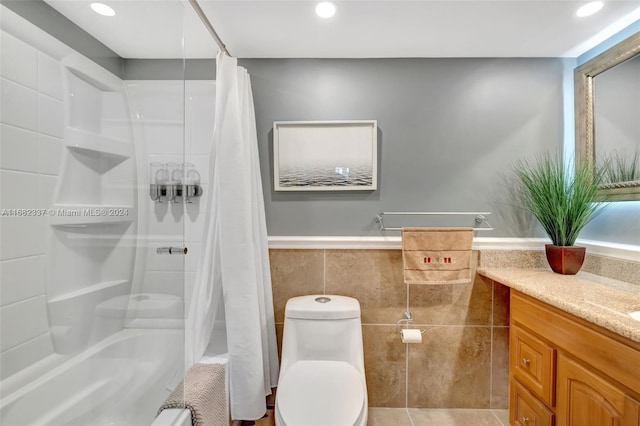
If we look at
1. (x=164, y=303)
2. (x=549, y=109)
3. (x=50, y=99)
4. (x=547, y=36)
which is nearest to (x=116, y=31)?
(x=50, y=99)

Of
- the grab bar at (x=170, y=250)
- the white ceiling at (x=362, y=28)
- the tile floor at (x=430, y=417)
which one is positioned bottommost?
the tile floor at (x=430, y=417)

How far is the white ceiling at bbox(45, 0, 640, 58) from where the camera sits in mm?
1330

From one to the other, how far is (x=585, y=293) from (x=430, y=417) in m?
1.10

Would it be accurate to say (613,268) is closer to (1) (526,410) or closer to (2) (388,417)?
(1) (526,410)

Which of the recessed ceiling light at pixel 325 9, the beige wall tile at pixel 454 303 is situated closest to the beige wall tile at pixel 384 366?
the beige wall tile at pixel 454 303

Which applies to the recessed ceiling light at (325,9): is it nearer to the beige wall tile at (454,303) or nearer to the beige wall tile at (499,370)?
the beige wall tile at (454,303)

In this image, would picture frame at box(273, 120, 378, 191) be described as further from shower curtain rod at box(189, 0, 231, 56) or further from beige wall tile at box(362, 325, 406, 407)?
beige wall tile at box(362, 325, 406, 407)

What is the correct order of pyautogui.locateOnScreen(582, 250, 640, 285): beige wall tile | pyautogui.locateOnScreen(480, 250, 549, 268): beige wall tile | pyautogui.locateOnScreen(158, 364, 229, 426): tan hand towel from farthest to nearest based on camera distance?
pyautogui.locateOnScreen(480, 250, 549, 268): beige wall tile → pyautogui.locateOnScreen(582, 250, 640, 285): beige wall tile → pyautogui.locateOnScreen(158, 364, 229, 426): tan hand towel

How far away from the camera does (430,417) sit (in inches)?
68.6

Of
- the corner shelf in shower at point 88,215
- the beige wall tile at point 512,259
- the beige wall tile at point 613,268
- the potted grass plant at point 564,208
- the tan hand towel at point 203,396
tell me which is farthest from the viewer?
the beige wall tile at point 512,259

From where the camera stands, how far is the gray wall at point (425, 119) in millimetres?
1834

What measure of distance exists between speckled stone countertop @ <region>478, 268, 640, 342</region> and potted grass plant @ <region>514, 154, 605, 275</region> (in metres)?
0.10

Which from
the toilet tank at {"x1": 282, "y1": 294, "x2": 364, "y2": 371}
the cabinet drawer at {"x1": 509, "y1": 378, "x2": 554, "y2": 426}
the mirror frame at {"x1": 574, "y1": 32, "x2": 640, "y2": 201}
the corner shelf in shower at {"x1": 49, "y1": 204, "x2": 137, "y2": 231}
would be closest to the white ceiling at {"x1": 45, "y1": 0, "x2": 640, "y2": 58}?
the mirror frame at {"x1": 574, "y1": 32, "x2": 640, "y2": 201}

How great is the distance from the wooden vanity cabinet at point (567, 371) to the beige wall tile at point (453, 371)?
0.27 m
